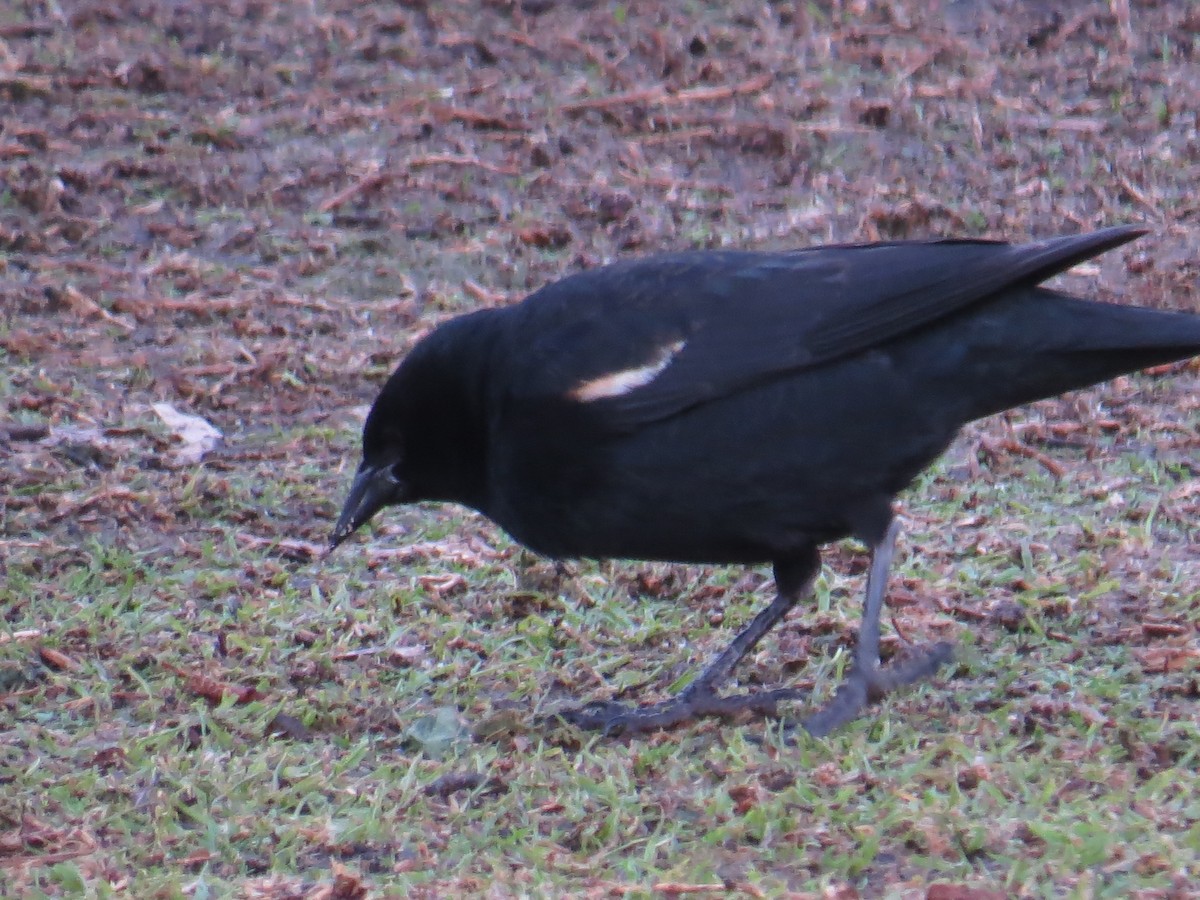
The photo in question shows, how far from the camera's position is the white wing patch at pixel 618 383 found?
4977 mm

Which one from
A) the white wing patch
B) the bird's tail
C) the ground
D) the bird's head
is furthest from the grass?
the white wing patch

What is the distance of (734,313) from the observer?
5.21 metres

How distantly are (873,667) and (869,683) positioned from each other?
57 mm

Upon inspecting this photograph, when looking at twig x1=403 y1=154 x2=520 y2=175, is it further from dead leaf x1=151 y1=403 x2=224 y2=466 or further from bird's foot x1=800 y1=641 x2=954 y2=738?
bird's foot x1=800 y1=641 x2=954 y2=738

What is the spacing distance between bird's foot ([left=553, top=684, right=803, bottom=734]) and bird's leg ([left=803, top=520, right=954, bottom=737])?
16 cm

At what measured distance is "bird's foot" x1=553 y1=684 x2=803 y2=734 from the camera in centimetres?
486

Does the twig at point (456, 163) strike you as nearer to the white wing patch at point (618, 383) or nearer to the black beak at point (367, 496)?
the black beak at point (367, 496)

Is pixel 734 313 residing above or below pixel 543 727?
above

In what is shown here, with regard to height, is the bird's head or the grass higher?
the bird's head

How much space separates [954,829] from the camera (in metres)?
3.93

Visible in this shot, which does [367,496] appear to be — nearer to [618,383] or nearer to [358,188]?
[618,383]

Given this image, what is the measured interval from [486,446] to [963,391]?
1.38 meters

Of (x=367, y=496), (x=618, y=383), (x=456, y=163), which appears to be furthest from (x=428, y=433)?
(x=456, y=163)

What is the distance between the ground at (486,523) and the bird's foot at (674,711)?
120 millimetres
